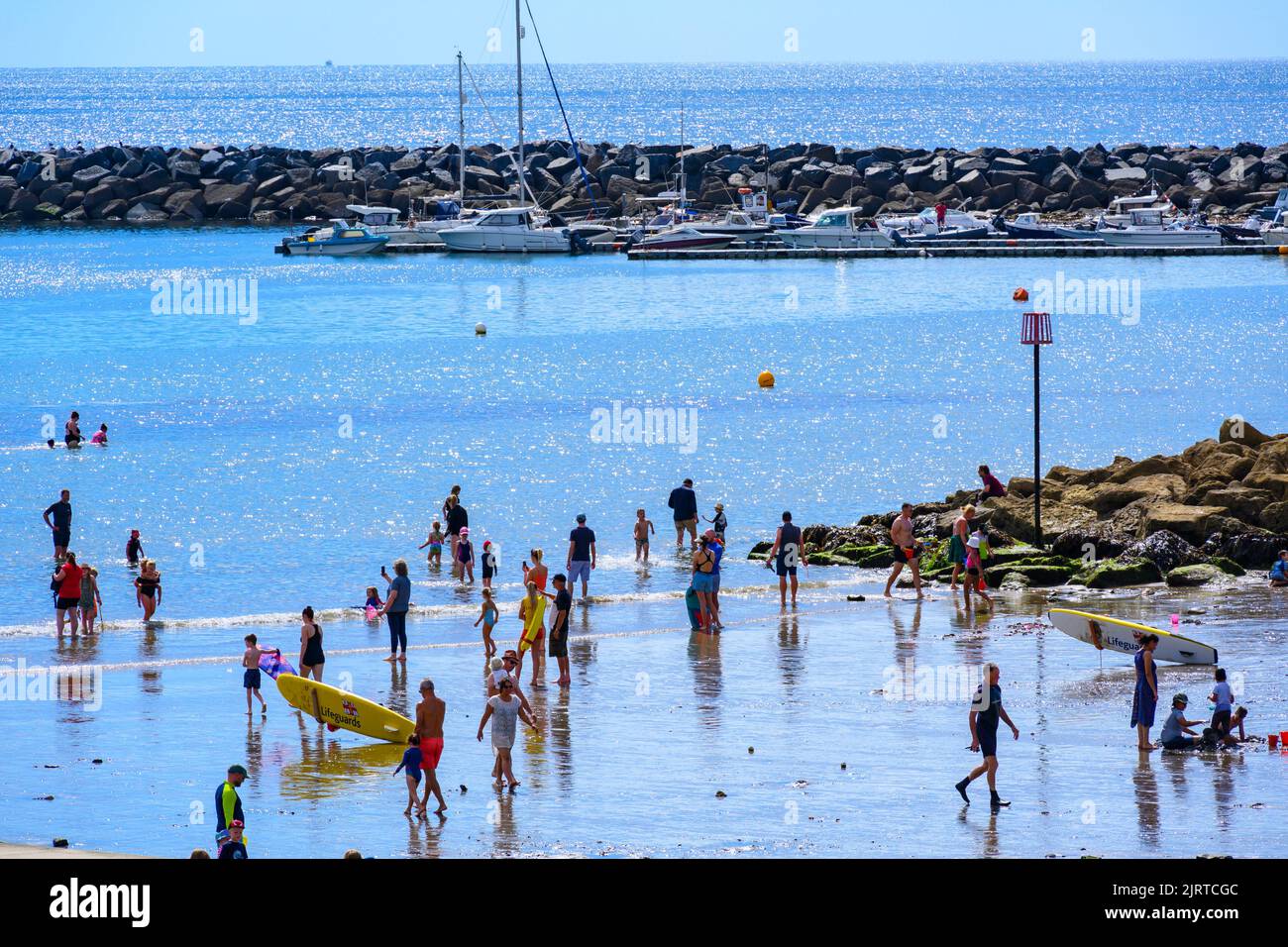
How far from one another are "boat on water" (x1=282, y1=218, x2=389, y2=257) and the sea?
143cm

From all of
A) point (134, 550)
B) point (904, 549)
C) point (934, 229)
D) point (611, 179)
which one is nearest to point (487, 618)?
point (904, 549)

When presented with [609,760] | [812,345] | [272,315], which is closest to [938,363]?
[812,345]

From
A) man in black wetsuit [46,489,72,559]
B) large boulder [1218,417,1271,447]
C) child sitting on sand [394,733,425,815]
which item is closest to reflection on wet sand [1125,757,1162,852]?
child sitting on sand [394,733,425,815]

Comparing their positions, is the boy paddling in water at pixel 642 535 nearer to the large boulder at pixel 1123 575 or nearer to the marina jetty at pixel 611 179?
the large boulder at pixel 1123 575

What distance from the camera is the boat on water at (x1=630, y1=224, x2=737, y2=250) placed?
82.5m

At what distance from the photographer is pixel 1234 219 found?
82375mm

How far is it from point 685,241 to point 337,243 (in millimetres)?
18808

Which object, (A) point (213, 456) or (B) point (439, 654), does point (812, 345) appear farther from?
(B) point (439, 654)

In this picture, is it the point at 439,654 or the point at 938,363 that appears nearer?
the point at 439,654

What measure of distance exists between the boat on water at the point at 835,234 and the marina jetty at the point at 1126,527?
4995 cm

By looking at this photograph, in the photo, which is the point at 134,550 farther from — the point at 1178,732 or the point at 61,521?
the point at 1178,732

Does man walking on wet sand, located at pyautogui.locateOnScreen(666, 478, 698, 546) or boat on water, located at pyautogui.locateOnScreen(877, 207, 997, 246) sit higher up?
boat on water, located at pyautogui.locateOnScreen(877, 207, 997, 246)

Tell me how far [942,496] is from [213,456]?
19588mm

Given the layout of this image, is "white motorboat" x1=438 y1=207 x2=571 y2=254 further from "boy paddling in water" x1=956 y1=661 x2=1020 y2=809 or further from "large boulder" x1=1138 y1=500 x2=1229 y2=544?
"boy paddling in water" x1=956 y1=661 x2=1020 y2=809
